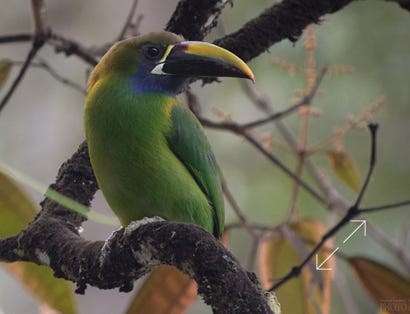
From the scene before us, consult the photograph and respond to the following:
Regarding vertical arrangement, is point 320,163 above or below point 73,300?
below

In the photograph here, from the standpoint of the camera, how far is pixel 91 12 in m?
7.28

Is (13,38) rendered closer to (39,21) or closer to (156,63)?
(39,21)

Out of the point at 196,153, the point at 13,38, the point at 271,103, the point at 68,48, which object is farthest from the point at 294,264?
the point at 271,103

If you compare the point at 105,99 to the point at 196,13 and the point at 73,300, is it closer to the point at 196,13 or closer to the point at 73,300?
the point at 196,13

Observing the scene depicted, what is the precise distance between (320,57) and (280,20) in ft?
14.7

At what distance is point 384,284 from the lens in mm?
2740

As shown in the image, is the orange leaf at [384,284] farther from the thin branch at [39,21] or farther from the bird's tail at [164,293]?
the thin branch at [39,21]

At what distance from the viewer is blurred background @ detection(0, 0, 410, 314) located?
6898 mm

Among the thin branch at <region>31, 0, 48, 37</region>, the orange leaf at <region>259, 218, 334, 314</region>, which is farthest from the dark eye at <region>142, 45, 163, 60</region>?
the orange leaf at <region>259, 218, 334, 314</region>

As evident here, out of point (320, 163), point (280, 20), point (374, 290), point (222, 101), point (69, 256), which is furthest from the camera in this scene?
point (222, 101)

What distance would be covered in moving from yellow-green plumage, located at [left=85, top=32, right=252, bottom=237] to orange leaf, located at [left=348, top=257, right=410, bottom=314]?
467 mm

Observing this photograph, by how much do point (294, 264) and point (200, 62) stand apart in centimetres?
91

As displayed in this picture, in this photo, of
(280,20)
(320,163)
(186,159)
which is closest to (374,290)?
(186,159)

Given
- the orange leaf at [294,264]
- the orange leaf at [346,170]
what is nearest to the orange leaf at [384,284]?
the orange leaf at [294,264]
